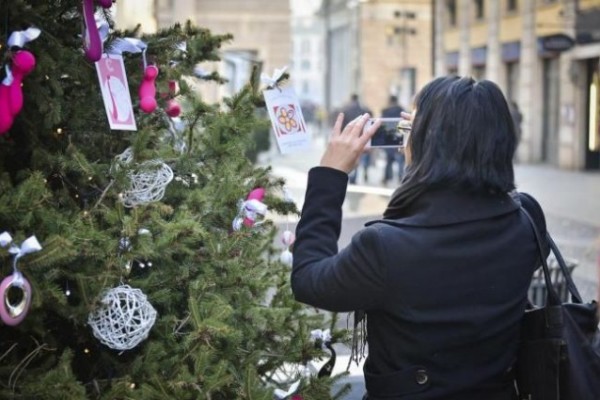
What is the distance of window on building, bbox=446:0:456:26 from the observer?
38.5 metres

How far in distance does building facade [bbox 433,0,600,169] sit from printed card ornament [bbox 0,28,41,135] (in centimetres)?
1927

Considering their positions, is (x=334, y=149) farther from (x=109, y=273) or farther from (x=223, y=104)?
(x=223, y=104)

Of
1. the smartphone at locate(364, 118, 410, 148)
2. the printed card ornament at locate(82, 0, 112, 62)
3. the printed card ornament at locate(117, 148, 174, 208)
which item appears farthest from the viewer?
the printed card ornament at locate(117, 148, 174, 208)

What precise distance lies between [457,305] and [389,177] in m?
19.3

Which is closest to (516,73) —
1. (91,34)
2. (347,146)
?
(91,34)

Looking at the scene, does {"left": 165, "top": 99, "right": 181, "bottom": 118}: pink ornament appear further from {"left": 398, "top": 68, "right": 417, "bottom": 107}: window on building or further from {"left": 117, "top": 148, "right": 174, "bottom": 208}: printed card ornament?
{"left": 398, "top": 68, "right": 417, "bottom": 107}: window on building

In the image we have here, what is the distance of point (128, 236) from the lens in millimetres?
2568

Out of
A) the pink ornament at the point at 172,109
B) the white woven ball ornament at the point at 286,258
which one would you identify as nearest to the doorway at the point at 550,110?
the white woven ball ornament at the point at 286,258

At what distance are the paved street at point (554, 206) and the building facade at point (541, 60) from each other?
1.19 m

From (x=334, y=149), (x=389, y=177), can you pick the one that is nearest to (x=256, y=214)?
(x=334, y=149)

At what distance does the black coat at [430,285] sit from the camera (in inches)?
80.8

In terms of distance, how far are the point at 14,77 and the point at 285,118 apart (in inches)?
34.3

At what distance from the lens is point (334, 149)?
2234 mm

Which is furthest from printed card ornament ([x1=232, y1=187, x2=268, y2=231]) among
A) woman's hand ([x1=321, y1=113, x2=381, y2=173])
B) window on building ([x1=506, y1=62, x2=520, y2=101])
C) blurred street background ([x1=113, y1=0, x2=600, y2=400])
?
window on building ([x1=506, y1=62, x2=520, y2=101])
